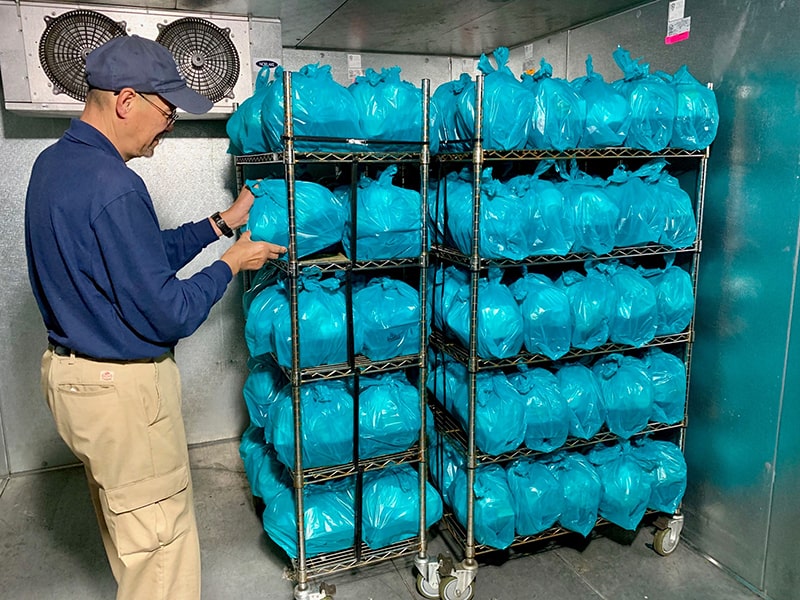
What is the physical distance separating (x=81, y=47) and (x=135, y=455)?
2114 mm

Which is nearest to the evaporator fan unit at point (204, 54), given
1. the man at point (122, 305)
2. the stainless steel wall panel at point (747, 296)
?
the man at point (122, 305)

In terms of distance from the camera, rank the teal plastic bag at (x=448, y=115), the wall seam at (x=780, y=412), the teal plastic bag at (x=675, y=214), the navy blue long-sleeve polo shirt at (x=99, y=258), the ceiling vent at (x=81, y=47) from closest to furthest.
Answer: the navy blue long-sleeve polo shirt at (x=99, y=258) → the wall seam at (x=780, y=412) → the teal plastic bag at (x=448, y=115) → the teal plastic bag at (x=675, y=214) → the ceiling vent at (x=81, y=47)

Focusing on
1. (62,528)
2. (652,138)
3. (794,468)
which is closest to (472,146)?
(652,138)

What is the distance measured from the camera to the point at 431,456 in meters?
2.89

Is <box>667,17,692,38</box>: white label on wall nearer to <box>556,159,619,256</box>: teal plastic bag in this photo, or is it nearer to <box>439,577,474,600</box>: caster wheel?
<box>556,159,619,256</box>: teal plastic bag

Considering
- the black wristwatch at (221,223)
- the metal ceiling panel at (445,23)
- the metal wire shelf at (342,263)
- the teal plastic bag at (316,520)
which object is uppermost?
the metal ceiling panel at (445,23)

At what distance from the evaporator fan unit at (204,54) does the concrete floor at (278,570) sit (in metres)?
2.16

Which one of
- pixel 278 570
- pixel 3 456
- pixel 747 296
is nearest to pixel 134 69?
pixel 278 570

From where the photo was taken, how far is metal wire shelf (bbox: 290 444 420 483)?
2.39 meters

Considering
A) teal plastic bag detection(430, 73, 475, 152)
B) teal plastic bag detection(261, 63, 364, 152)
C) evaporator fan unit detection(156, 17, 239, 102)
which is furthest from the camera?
evaporator fan unit detection(156, 17, 239, 102)

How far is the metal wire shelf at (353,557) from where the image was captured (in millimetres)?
2473

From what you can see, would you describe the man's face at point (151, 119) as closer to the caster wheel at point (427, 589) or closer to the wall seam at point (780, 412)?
the caster wheel at point (427, 589)

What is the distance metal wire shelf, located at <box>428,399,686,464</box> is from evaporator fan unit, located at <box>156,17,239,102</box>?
1935mm

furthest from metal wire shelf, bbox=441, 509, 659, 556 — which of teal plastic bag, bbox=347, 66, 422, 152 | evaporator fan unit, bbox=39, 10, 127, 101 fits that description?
evaporator fan unit, bbox=39, 10, 127, 101
